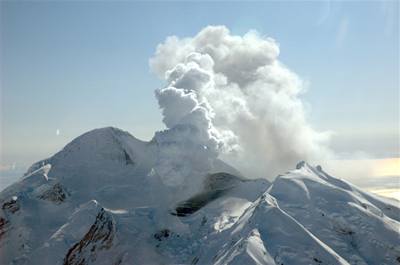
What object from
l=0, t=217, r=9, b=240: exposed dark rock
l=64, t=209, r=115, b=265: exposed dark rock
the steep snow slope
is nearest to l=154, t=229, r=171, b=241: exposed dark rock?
l=64, t=209, r=115, b=265: exposed dark rock

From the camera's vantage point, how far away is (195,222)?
6747 inches

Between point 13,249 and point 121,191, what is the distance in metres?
42.8

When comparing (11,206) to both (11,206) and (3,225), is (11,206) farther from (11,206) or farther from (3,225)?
(3,225)

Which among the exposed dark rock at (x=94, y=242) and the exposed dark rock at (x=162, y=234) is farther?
the exposed dark rock at (x=162, y=234)

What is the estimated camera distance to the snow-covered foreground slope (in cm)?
14075

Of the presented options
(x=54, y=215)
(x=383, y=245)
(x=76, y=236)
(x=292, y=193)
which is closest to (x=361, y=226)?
(x=383, y=245)

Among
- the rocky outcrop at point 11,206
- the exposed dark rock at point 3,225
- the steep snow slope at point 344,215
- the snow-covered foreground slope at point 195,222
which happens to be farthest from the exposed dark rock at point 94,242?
the steep snow slope at point 344,215

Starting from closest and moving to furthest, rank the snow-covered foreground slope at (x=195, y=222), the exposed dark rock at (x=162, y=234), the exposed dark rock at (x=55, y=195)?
the snow-covered foreground slope at (x=195, y=222) < the exposed dark rock at (x=162, y=234) < the exposed dark rock at (x=55, y=195)

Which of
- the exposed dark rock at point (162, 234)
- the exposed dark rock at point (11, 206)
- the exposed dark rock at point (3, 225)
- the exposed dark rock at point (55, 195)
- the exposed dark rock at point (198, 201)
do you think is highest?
the exposed dark rock at point (198, 201)

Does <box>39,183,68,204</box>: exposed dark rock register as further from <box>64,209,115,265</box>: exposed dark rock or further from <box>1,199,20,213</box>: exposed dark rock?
<box>64,209,115,265</box>: exposed dark rock

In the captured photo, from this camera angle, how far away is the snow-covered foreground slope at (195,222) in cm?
14075

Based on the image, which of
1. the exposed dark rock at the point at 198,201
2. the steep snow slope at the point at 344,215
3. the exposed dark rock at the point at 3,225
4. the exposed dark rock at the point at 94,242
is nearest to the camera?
the steep snow slope at the point at 344,215

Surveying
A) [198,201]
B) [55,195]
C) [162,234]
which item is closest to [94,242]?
[162,234]

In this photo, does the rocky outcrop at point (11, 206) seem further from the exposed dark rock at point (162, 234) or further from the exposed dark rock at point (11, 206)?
the exposed dark rock at point (162, 234)
